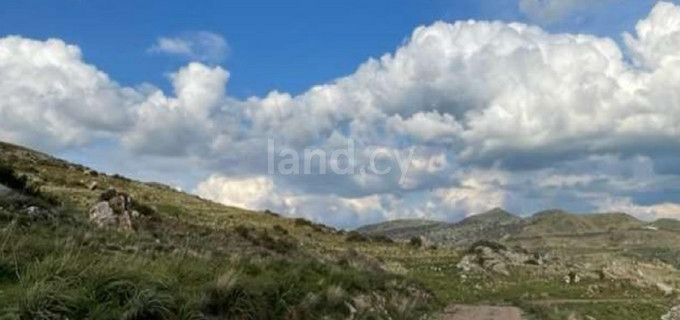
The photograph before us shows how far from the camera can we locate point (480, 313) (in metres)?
28.2

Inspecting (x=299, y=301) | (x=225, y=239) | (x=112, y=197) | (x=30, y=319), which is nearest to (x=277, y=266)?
(x=299, y=301)

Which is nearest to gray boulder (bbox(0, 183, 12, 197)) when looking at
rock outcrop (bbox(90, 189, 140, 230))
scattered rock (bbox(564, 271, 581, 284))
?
rock outcrop (bbox(90, 189, 140, 230))

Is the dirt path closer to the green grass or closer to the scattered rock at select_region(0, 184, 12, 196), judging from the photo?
the green grass

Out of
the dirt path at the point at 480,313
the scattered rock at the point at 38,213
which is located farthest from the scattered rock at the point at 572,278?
the scattered rock at the point at 38,213

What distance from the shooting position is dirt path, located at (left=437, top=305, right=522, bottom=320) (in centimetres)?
2624

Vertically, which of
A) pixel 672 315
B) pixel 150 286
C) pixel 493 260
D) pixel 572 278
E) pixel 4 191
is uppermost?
pixel 4 191

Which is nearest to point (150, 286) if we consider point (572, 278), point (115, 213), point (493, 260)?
point (115, 213)

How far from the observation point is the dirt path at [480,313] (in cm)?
2624

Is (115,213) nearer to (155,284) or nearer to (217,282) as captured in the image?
(217,282)

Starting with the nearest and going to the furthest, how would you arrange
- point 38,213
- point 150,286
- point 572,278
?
1. point 150,286
2. point 38,213
3. point 572,278

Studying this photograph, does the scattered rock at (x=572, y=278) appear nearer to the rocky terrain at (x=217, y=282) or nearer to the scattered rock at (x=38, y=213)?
the rocky terrain at (x=217, y=282)

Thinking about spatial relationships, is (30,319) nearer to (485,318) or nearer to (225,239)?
(485,318)

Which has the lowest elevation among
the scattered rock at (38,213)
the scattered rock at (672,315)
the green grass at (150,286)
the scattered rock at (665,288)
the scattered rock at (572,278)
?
the scattered rock at (672,315)

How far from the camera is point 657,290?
53.3 metres
